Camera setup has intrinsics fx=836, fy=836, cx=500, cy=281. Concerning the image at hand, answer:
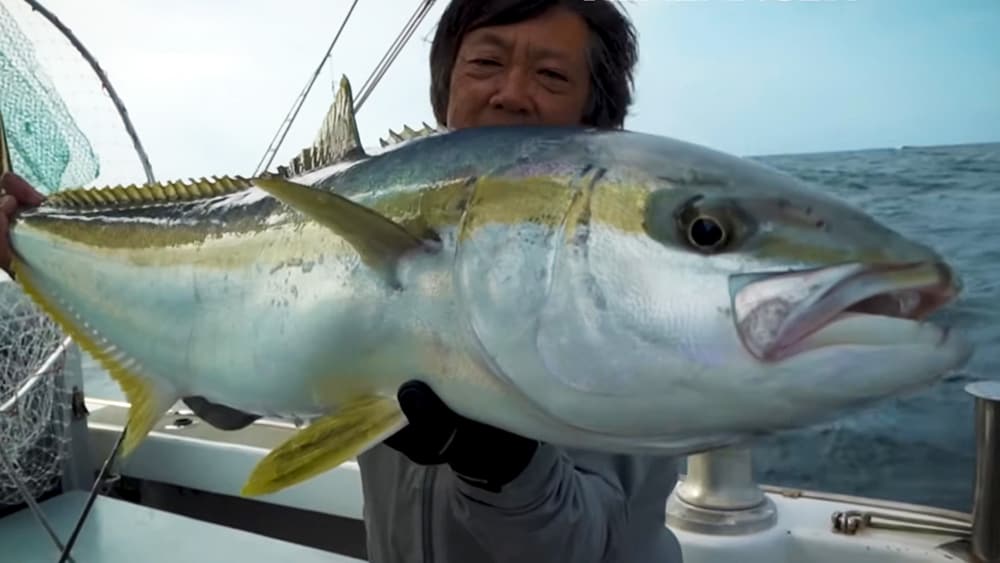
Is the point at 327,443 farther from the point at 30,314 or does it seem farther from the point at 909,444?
the point at 909,444

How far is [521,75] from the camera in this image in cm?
158

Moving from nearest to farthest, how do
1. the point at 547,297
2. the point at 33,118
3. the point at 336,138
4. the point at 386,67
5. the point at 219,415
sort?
1. the point at 547,297
2. the point at 336,138
3. the point at 219,415
4. the point at 386,67
5. the point at 33,118

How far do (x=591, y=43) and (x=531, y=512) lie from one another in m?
0.97

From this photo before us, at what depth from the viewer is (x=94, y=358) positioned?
1404 millimetres

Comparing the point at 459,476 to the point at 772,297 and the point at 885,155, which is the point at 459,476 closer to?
the point at 772,297

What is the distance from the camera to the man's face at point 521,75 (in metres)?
1.57

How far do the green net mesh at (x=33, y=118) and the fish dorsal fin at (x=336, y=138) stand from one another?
1.81 m

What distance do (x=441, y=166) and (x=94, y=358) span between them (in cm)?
77

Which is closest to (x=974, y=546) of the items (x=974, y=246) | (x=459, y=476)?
(x=459, y=476)

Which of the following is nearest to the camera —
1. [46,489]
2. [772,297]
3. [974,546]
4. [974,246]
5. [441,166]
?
[772,297]

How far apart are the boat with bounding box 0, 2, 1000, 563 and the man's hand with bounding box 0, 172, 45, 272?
1.54 feet

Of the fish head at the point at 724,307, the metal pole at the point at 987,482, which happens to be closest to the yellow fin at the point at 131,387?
the fish head at the point at 724,307

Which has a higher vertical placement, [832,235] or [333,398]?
[832,235]

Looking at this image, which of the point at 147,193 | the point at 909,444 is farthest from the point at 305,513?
the point at 909,444
